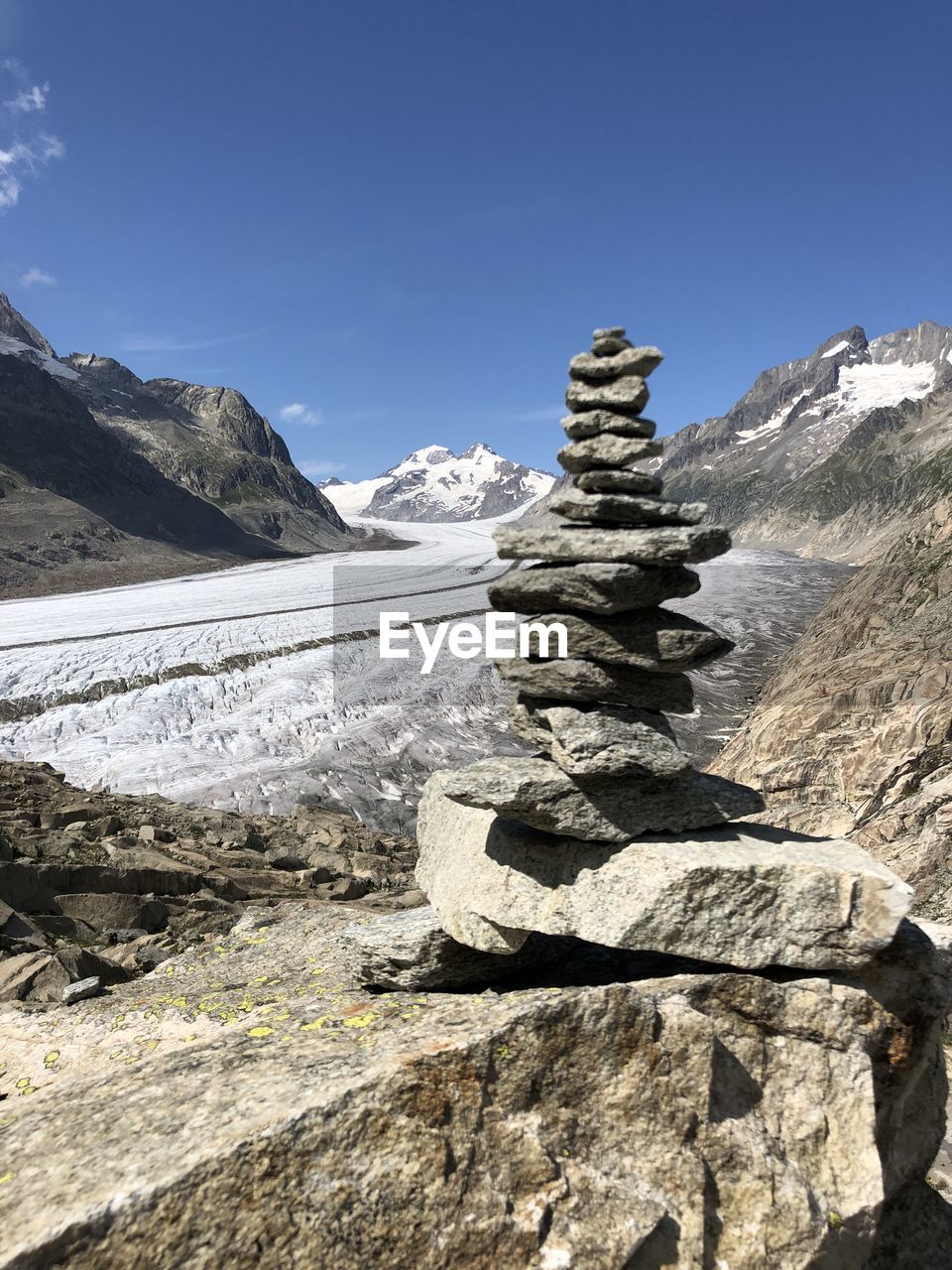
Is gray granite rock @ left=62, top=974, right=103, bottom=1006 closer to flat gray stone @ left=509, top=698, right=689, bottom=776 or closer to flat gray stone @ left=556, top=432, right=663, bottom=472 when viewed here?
flat gray stone @ left=509, top=698, right=689, bottom=776

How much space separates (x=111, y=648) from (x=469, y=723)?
31303mm

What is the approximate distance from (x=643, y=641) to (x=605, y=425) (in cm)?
284

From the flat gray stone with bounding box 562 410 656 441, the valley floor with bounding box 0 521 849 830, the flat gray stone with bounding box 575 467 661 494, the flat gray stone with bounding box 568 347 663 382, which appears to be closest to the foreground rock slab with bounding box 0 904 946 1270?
the flat gray stone with bounding box 575 467 661 494

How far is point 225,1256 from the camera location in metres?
5.81

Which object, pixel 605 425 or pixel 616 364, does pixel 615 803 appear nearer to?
pixel 605 425

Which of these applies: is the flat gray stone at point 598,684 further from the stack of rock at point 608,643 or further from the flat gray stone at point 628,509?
the flat gray stone at point 628,509

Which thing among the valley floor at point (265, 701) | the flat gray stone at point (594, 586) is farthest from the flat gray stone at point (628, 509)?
the valley floor at point (265, 701)

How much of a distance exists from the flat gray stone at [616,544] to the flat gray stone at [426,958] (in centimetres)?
480

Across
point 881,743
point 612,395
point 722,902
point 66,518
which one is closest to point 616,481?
point 612,395

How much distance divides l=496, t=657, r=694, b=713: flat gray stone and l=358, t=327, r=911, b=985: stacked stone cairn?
0.02 meters

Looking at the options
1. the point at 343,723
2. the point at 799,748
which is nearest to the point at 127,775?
the point at 343,723

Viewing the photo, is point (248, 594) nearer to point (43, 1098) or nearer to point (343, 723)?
point (343, 723)

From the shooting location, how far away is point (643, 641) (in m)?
9.70

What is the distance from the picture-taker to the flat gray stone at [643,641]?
959cm
